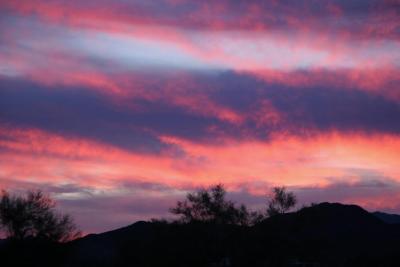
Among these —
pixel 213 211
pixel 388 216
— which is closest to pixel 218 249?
pixel 213 211

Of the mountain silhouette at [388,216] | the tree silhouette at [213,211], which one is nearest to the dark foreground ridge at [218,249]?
the tree silhouette at [213,211]

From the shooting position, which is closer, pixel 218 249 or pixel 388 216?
pixel 218 249

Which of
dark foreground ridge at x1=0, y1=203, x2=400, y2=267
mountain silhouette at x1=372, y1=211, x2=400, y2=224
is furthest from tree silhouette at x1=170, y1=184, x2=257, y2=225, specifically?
mountain silhouette at x1=372, y1=211, x2=400, y2=224

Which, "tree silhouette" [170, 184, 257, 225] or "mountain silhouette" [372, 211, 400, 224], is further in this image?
"mountain silhouette" [372, 211, 400, 224]

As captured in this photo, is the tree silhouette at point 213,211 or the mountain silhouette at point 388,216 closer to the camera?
the tree silhouette at point 213,211

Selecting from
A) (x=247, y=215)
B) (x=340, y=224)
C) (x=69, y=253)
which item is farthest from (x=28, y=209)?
(x=340, y=224)

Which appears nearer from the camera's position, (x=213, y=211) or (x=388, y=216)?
(x=213, y=211)

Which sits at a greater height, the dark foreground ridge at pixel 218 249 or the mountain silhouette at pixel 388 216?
the mountain silhouette at pixel 388 216

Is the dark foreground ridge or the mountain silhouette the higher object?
the mountain silhouette

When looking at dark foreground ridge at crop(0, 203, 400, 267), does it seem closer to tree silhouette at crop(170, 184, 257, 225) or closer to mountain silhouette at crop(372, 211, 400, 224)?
tree silhouette at crop(170, 184, 257, 225)

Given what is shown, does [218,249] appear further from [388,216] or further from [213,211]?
[388,216]

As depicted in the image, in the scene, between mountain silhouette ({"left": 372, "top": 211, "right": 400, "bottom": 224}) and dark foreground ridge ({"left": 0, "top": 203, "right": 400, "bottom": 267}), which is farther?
mountain silhouette ({"left": 372, "top": 211, "right": 400, "bottom": 224})

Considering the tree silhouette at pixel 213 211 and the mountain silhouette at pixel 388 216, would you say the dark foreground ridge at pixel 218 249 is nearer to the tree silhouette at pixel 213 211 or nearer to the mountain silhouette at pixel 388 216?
the tree silhouette at pixel 213 211

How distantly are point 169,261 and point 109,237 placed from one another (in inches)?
1790
